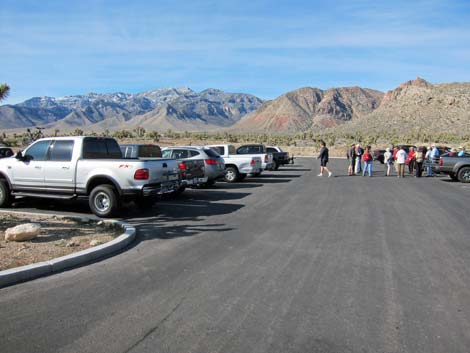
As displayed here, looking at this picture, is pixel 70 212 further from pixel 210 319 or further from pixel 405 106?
pixel 405 106

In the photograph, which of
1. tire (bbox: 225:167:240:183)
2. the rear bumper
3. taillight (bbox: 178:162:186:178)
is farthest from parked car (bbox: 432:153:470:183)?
taillight (bbox: 178:162:186:178)

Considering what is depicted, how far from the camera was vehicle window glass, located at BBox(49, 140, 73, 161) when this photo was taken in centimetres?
1125

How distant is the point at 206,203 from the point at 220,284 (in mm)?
7624

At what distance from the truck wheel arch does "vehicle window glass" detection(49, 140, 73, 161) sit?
86 cm

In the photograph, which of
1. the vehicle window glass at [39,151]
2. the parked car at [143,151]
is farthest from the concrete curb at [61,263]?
the parked car at [143,151]

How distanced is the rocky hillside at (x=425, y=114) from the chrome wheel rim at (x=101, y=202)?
231 feet

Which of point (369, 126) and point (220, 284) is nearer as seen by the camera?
point (220, 284)

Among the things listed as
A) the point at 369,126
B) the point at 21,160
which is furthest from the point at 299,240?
the point at 369,126

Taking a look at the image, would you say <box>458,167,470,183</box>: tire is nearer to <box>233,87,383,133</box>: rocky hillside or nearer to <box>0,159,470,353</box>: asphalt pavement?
<box>0,159,470,353</box>: asphalt pavement

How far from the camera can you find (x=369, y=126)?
305 feet

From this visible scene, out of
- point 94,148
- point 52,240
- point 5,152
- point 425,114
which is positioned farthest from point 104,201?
point 425,114

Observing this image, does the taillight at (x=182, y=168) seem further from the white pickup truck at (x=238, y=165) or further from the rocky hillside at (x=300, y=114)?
the rocky hillside at (x=300, y=114)

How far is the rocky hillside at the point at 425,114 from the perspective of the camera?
7956 centimetres

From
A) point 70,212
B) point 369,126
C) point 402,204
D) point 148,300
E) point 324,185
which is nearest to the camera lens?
point 148,300
